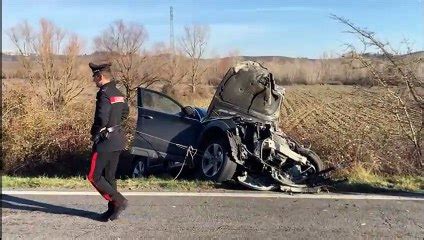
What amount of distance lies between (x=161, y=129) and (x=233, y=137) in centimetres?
173

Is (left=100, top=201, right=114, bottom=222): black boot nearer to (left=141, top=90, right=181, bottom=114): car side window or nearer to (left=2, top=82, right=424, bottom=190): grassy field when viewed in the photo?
(left=2, top=82, right=424, bottom=190): grassy field

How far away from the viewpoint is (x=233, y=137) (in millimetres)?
8344

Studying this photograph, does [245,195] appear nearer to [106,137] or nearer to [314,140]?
[106,137]

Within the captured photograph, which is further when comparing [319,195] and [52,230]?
[319,195]

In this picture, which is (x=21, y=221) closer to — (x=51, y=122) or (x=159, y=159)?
(x=159, y=159)

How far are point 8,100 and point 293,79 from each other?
67.3 metres

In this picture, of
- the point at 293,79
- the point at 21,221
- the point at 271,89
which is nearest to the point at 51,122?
the point at 271,89

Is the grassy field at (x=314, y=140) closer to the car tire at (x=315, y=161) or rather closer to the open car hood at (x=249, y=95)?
the car tire at (x=315, y=161)

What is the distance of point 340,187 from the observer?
7.87m

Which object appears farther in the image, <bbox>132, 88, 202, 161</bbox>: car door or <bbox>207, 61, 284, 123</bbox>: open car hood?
<bbox>132, 88, 202, 161</bbox>: car door

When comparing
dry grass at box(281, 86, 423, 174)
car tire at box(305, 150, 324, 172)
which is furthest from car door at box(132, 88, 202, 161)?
dry grass at box(281, 86, 423, 174)

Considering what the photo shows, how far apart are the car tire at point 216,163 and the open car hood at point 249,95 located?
771mm

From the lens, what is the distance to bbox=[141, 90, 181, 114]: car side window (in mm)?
9656

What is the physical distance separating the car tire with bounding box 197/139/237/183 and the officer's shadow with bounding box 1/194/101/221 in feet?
8.63
